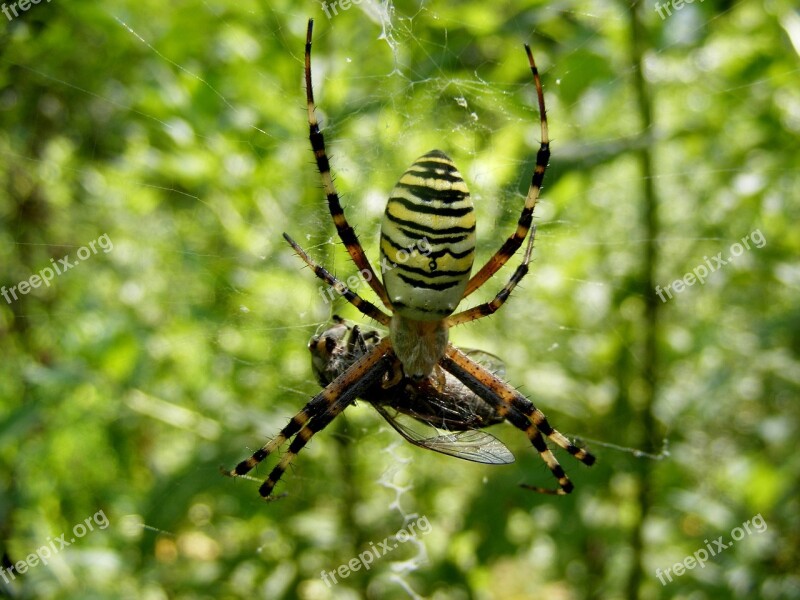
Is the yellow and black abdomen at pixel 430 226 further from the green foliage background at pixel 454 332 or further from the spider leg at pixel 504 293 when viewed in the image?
the green foliage background at pixel 454 332

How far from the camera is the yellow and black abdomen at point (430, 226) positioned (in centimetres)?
203

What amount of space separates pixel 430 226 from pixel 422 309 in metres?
0.38

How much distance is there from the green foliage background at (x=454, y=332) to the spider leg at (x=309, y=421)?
0.10 metres

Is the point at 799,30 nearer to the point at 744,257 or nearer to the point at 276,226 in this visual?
the point at 744,257

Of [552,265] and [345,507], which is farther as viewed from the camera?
[552,265]

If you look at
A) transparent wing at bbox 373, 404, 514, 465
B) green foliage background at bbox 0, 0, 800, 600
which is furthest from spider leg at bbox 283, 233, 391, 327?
transparent wing at bbox 373, 404, 514, 465

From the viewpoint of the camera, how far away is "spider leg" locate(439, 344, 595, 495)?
286 centimetres

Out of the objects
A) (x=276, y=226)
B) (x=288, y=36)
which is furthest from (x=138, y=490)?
(x=288, y=36)

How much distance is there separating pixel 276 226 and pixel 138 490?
68.6 inches

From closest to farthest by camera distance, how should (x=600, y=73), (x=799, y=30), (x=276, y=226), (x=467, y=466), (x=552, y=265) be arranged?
(x=799, y=30) → (x=600, y=73) → (x=276, y=226) → (x=552, y=265) → (x=467, y=466)

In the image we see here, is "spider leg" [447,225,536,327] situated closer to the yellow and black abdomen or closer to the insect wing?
the insect wing

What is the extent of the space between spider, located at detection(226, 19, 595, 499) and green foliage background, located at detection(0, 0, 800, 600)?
18 centimetres

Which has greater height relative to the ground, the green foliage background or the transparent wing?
the green foliage background

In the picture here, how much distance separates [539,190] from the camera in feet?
8.23
